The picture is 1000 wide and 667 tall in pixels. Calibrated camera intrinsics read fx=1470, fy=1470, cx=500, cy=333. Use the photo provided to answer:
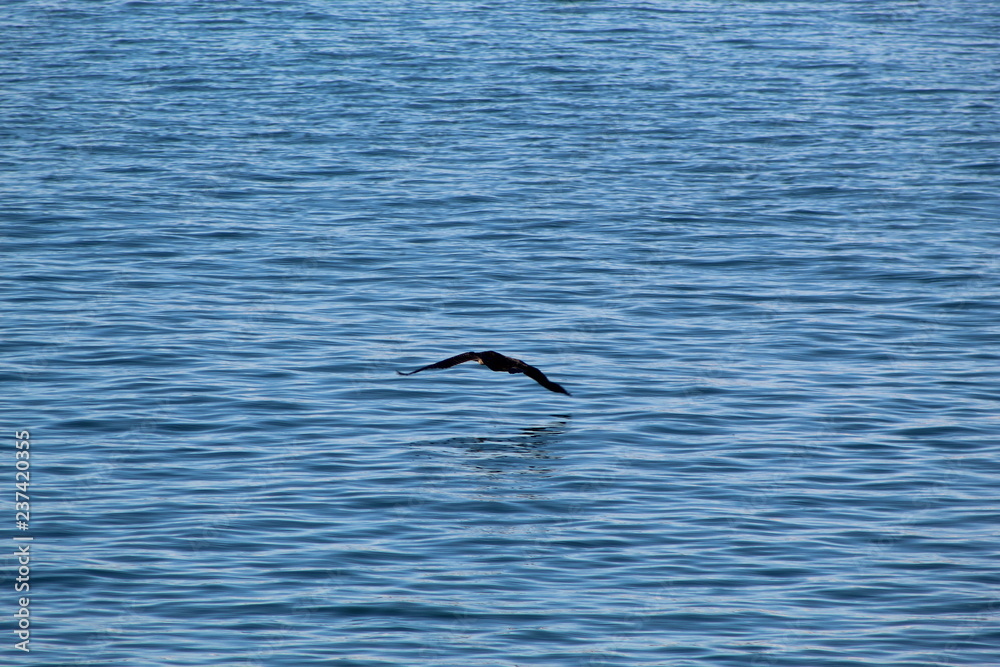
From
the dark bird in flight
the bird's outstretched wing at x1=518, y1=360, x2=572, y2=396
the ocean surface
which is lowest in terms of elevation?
the ocean surface

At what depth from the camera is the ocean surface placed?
40.3 feet

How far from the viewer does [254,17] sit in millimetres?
48906

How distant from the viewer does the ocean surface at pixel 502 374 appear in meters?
12.3

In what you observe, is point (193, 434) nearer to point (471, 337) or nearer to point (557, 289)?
point (471, 337)

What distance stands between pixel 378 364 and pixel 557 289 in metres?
4.86

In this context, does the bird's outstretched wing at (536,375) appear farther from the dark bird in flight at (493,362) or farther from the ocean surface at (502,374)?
the ocean surface at (502,374)

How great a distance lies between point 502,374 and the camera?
63.9 ft

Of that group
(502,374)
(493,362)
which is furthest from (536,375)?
(502,374)

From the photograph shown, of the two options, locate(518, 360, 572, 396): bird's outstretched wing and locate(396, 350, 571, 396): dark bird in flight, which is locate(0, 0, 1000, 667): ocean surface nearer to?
locate(518, 360, 572, 396): bird's outstretched wing

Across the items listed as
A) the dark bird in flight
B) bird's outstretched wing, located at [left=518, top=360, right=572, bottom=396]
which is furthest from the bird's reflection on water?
the dark bird in flight

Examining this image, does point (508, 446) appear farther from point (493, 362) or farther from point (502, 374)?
point (502, 374)

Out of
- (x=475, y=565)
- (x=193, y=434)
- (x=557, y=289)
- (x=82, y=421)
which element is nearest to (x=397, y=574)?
(x=475, y=565)

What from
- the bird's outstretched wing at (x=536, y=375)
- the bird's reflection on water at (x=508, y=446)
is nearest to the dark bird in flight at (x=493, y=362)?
the bird's outstretched wing at (x=536, y=375)

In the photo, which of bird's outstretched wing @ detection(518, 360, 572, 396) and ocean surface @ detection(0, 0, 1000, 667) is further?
bird's outstretched wing @ detection(518, 360, 572, 396)
